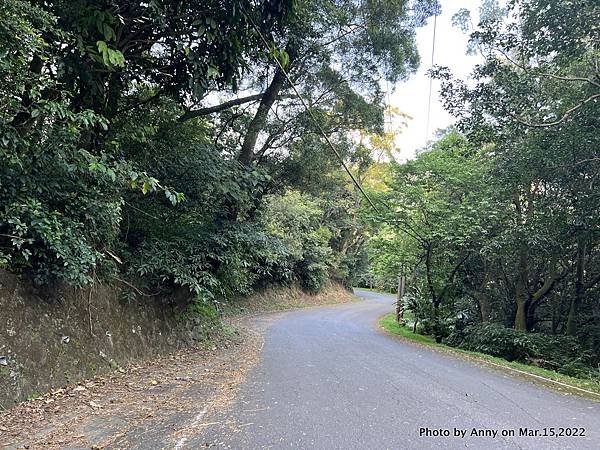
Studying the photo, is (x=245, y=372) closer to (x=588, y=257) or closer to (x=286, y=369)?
(x=286, y=369)

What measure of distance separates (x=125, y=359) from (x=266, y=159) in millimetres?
7532

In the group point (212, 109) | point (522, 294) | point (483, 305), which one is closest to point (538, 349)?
point (522, 294)

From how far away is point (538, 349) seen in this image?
1051 centimetres

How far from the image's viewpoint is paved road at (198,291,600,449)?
398 cm

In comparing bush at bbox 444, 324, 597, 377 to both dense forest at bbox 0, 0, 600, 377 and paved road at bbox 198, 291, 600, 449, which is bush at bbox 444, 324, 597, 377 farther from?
paved road at bbox 198, 291, 600, 449

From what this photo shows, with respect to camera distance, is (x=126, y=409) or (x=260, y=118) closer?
(x=126, y=409)

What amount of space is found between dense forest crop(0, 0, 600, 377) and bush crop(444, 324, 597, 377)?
5cm

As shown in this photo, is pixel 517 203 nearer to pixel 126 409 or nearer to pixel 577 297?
pixel 577 297

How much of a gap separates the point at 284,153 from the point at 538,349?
8829mm

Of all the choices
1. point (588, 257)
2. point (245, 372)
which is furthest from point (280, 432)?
point (588, 257)

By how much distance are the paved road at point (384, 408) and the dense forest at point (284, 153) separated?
2555mm

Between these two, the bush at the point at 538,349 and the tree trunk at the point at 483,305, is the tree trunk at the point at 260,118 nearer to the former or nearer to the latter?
the bush at the point at 538,349

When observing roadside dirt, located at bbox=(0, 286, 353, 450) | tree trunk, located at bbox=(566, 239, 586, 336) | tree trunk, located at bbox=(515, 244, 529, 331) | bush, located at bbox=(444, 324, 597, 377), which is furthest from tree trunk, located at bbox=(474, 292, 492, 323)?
roadside dirt, located at bbox=(0, 286, 353, 450)

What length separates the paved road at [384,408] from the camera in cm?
398
